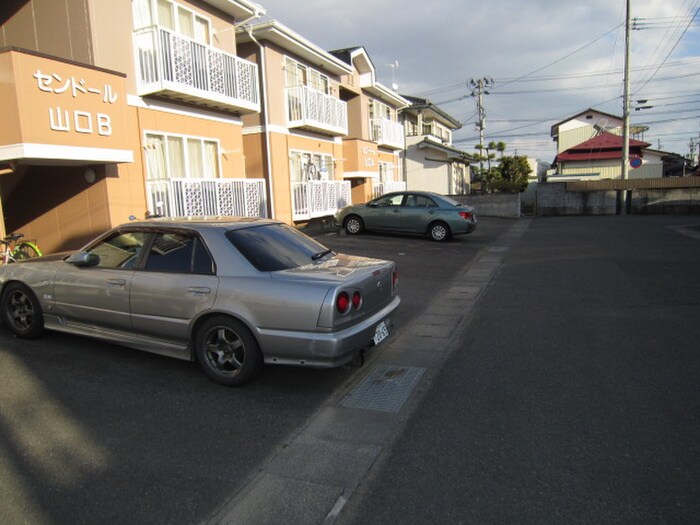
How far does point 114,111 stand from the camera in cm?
891

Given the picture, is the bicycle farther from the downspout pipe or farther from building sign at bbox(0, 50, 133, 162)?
the downspout pipe

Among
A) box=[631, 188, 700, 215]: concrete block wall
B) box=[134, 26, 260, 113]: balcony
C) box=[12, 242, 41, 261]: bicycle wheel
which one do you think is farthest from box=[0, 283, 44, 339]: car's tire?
box=[631, 188, 700, 215]: concrete block wall

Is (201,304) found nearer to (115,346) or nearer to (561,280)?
(115,346)

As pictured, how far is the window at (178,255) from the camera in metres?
4.52

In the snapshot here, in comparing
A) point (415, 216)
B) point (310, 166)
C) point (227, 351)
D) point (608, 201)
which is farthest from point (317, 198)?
point (608, 201)

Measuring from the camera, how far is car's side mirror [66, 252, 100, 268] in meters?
4.89

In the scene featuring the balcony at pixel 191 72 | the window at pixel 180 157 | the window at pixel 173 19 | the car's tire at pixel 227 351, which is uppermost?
the window at pixel 173 19

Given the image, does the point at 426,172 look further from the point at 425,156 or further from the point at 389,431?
the point at 389,431

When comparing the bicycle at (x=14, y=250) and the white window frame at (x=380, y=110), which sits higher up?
the white window frame at (x=380, y=110)

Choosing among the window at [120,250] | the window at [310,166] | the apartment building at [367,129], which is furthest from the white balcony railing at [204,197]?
the apartment building at [367,129]

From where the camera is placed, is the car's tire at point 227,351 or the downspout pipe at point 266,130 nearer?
the car's tire at point 227,351

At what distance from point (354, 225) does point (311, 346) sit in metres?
12.8

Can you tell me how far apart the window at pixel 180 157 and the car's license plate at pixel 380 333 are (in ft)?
25.4

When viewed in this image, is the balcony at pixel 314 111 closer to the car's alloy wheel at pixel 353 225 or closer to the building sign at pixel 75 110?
the car's alloy wheel at pixel 353 225
